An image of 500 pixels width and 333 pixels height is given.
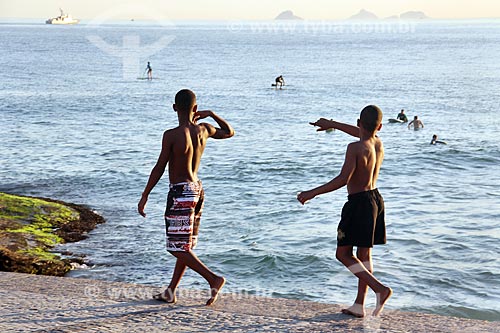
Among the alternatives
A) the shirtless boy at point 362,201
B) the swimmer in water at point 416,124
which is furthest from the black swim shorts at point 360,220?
the swimmer in water at point 416,124

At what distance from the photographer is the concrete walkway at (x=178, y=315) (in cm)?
641

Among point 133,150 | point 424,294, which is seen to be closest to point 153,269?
point 424,294

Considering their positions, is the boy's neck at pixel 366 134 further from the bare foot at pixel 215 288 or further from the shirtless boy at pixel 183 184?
the bare foot at pixel 215 288

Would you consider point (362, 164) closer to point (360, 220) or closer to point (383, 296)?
point (360, 220)

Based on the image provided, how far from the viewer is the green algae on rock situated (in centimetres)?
1257

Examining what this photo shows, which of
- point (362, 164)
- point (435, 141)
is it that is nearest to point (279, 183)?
point (435, 141)

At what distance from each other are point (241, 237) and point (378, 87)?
4910 centimetres

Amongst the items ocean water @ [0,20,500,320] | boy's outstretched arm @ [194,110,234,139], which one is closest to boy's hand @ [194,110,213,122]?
boy's outstretched arm @ [194,110,234,139]

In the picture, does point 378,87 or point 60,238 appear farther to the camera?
point 378,87

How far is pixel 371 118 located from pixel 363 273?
1.36 meters

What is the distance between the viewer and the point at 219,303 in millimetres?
7215

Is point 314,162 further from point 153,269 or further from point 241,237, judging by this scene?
point 153,269

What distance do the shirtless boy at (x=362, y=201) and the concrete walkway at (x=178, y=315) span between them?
39 cm

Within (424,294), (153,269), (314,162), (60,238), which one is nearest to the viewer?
(424,294)
